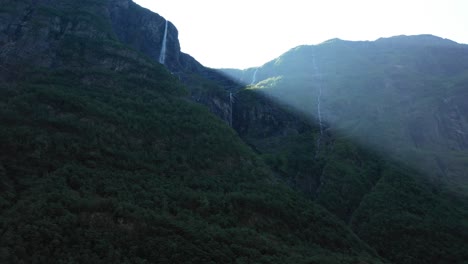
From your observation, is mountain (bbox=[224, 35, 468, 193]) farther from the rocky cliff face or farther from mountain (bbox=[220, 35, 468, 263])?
the rocky cliff face

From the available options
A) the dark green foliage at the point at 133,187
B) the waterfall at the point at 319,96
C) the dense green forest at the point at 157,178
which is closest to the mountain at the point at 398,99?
the waterfall at the point at 319,96

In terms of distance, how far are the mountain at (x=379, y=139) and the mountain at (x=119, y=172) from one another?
14540 mm

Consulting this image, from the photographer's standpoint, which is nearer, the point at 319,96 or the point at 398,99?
the point at 398,99

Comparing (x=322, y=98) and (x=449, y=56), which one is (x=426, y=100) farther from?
(x=449, y=56)

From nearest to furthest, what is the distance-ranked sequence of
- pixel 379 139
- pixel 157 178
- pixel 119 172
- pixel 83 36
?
pixel 119 172
pixel 157 178
pixel 83 36
pixel 379 139

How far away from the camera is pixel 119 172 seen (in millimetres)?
69188

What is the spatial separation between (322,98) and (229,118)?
39051 millimetres

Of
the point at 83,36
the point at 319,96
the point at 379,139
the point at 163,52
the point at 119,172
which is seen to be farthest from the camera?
the point at 163,52

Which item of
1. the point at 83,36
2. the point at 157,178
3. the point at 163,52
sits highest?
the point at 163,52

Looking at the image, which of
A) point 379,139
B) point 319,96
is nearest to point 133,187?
point 379,139

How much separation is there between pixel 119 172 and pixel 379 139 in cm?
8386

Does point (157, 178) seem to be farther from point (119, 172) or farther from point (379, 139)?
point (379, 139)

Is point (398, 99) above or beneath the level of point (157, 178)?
above

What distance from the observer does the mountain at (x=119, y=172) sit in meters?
50.0
